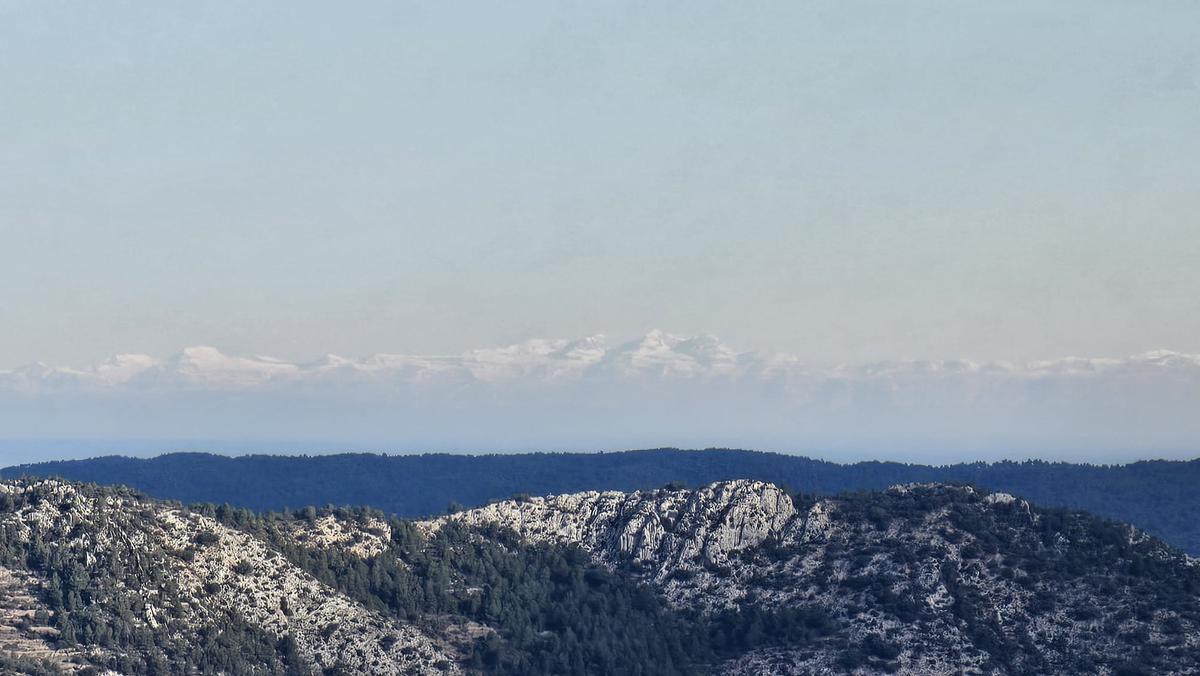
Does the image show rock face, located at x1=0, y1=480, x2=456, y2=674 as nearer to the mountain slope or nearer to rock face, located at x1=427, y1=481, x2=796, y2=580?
the mountain slope

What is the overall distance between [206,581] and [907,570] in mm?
70846

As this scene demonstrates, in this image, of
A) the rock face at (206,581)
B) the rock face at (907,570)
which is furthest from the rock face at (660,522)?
the rock face at (206,581)

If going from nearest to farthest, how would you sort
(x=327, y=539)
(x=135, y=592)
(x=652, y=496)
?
(x=135, y=592)
(x=327, y=539)
(x=652, y=496)

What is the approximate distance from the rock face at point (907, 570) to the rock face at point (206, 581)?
26.0 m

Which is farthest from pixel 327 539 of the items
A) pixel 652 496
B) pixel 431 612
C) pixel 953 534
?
pixel 953 534

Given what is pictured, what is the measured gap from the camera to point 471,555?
166375 mm

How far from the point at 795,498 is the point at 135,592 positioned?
7703cm

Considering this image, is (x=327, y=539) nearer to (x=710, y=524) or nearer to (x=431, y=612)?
(x=431, y=612)

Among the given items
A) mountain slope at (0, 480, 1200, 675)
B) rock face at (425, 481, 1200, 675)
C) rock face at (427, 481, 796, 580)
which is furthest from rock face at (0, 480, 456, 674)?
rock face at (425, 481, 1200, 675)

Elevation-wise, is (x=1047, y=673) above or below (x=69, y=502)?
below

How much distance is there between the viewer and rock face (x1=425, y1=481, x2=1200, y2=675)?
147 m

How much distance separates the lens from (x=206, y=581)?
14512 centimetres

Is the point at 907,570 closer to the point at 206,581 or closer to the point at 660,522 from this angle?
the point at 660,522

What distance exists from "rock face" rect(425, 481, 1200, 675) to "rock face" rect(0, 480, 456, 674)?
2600 centimetres
